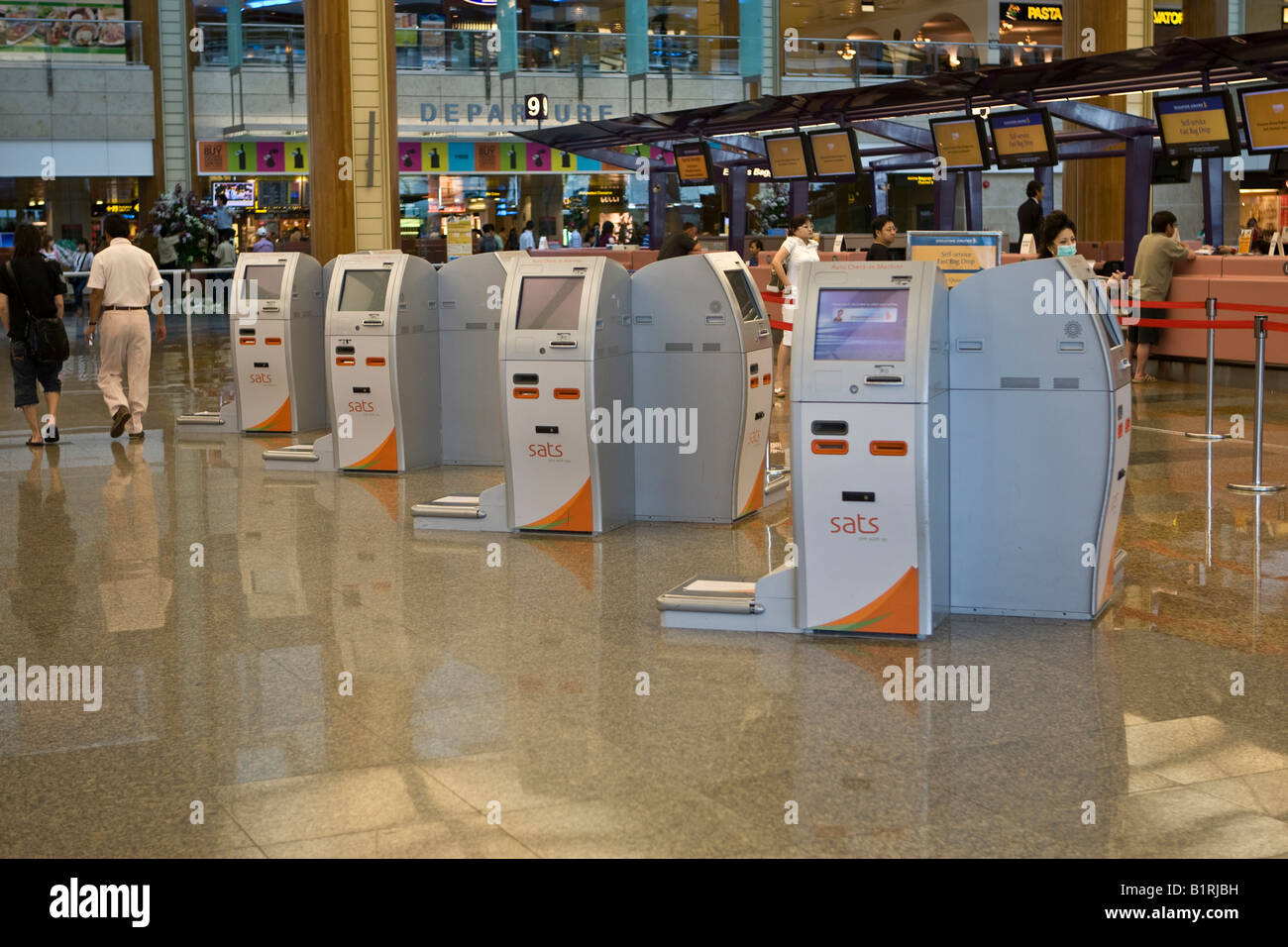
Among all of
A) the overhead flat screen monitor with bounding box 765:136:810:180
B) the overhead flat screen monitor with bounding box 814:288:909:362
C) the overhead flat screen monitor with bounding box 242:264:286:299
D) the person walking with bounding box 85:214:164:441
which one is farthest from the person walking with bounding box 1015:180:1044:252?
the overhead flat screen monitor with bounding box 814:288:909:362

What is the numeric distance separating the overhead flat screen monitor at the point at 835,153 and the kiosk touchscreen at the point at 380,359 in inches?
472

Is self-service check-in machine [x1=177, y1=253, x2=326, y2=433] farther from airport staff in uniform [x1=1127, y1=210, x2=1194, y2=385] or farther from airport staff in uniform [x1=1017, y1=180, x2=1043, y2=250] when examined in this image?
airport staff in uniform [x1=1127, y1=210, x2=1194, y2=385]

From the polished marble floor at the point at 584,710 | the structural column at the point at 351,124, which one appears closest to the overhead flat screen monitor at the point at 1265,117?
the polished marble floor at the point at 584,710

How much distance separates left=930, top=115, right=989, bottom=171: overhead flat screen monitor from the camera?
1820 cm

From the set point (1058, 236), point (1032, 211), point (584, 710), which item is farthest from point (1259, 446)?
point (1032, 211)

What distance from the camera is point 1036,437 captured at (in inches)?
223

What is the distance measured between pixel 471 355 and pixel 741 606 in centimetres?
454

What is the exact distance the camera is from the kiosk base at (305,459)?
980 cm

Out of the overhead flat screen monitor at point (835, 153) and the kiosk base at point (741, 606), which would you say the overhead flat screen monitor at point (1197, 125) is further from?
the kiosk base at point (741, 606)

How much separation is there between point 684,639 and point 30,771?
239 cm

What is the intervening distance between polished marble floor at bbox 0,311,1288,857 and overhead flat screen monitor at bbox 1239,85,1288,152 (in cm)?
831

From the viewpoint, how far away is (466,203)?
3244cm

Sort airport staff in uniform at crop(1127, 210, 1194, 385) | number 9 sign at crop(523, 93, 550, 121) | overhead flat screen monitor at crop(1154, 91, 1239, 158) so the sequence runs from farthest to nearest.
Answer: number 9 sign at crop(523, 93, 550, 121) < overhead flat screen monitor at crop(1154, 91, 1239, 158) < airport staff in uniform at crop(1127, 210, 1194, 385)
